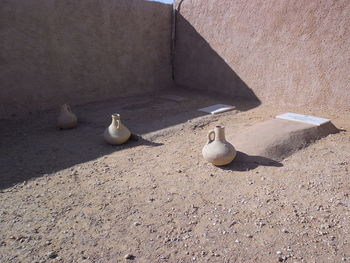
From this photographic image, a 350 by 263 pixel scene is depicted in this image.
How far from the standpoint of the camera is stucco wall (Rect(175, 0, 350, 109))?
575cm

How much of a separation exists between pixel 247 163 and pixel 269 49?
3716 millimetres

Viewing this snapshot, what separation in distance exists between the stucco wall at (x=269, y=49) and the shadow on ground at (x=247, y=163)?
293cm

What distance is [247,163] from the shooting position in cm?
386

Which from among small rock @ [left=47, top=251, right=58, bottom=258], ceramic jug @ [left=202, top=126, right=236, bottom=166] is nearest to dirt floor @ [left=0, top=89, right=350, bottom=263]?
small rock @ [left=47, top=251, right=58, bottom=258]

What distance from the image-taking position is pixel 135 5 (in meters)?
7.69

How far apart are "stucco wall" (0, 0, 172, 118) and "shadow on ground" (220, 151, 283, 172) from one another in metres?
4.45

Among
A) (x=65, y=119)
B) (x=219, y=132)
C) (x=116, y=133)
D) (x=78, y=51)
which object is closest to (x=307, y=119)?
(x=219, y=132)

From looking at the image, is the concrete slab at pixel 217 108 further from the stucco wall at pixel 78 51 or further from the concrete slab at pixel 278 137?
the stucco wall at pixel 78 51

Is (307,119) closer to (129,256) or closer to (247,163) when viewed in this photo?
(247,163)

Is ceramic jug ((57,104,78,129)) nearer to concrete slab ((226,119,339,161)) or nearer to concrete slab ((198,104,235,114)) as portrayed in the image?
concrete slab ((198,104,235,114))

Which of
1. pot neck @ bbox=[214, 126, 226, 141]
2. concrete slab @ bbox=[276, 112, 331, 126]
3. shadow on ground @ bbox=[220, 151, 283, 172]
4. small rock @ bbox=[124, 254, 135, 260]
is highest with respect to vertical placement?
pot neck @ bbox=[214, 126, 226, 141]

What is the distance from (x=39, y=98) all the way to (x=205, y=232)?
5143 millimetres

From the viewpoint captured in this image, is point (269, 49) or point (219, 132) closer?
point (219, 132)

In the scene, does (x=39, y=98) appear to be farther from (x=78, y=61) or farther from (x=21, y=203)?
(x=21, y=203)
